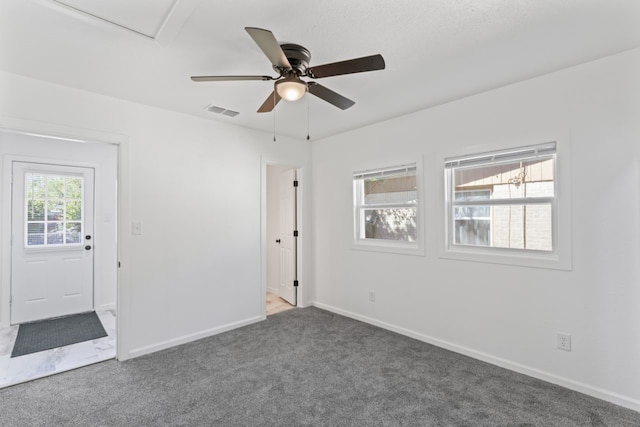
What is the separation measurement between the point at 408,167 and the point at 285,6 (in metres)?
2.27

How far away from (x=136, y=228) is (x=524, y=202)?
11.8 ft

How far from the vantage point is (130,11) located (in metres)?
1.69

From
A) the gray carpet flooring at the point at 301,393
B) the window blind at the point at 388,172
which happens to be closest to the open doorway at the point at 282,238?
the window blind at the point at 388,172

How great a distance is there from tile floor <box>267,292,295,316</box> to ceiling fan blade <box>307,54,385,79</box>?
131 inches

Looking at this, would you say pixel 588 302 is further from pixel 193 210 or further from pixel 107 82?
pixel 107 82

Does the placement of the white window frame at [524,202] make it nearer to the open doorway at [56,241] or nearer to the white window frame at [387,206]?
the white window frame at [387,206]

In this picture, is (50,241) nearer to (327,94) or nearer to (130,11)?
(130,11)

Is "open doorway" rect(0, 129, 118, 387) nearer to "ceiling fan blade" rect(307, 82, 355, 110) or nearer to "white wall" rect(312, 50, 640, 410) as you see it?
"ceiling fan blade" rect(307, 82, 355, 110)

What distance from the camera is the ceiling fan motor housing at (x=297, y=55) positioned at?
197 centimetres

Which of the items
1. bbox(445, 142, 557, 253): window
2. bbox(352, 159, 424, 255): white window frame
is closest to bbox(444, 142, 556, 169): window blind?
bbox(445, 142, 557, 253): window

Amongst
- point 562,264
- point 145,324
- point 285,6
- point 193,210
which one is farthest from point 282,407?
point 285,6

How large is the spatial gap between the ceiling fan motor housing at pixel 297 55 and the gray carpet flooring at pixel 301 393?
91.3 inches

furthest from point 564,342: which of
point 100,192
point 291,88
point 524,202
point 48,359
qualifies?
point 100,192

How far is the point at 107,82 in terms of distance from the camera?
8.40 feet
